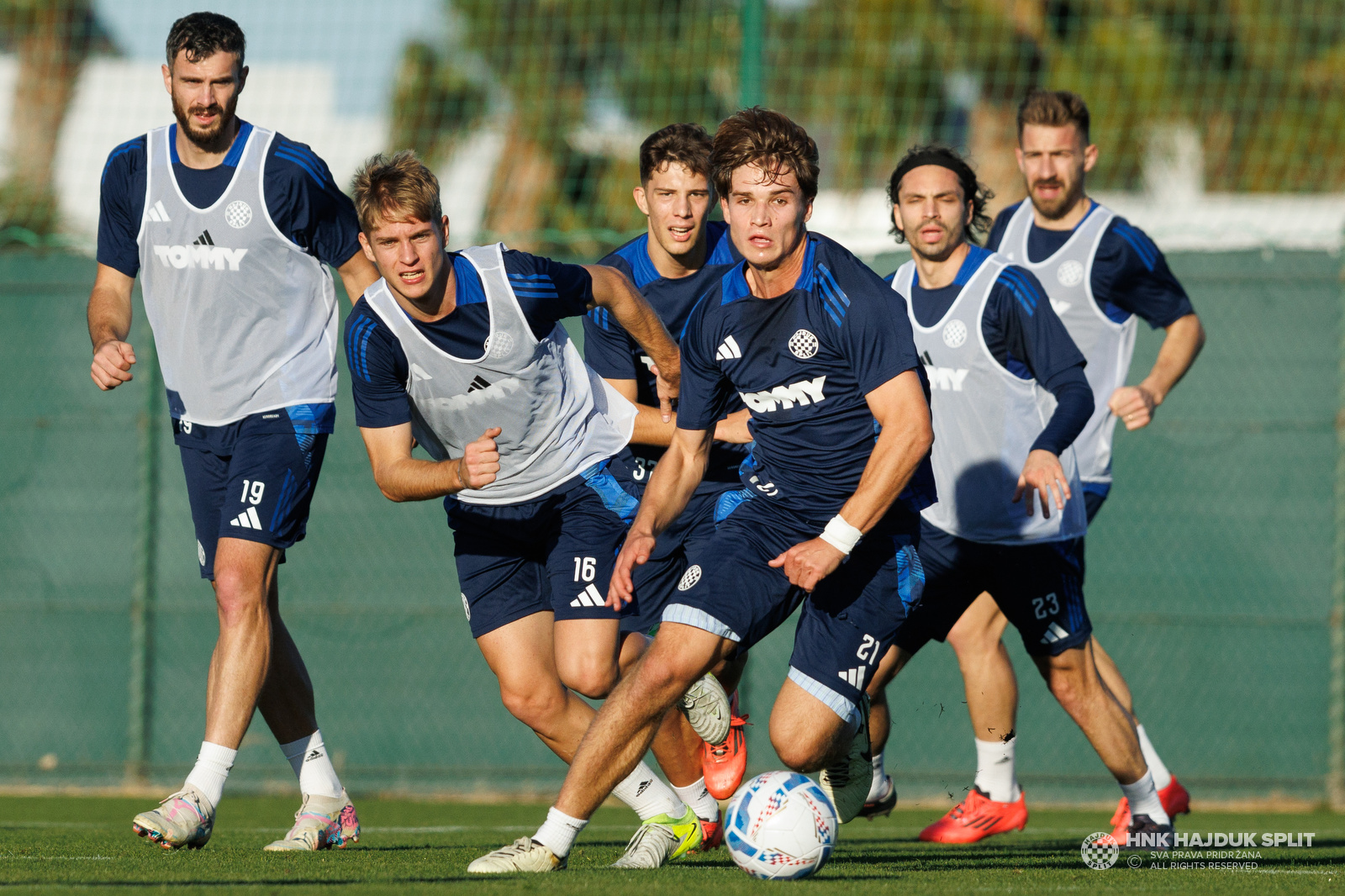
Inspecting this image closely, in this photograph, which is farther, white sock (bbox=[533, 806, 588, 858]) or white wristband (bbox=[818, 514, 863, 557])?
white wristband (bbox=[818, 514, 863, 557])

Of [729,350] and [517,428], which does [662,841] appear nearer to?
[517,428]

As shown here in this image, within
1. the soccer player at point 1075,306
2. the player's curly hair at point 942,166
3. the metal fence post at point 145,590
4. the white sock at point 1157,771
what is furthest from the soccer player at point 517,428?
the metal fence post at point 145,590

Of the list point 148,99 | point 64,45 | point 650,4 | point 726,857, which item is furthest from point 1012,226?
point 64,45

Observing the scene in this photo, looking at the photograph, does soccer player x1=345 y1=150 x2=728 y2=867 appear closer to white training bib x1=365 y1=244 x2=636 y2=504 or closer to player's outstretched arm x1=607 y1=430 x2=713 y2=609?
white training bib x1=365 y1=244 x2=636 y2=504

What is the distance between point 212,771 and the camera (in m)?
5.27

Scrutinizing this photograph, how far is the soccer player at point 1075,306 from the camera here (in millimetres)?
6941

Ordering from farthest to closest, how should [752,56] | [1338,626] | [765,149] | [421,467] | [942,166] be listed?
1. [752,56]
2. [1338,626]
3. [942,166]
4. [421,467]
5. [765,149]

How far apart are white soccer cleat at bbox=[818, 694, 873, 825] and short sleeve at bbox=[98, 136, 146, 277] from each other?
10.6 feet

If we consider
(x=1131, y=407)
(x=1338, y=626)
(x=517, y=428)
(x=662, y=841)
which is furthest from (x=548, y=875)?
(x=1338, y=626)

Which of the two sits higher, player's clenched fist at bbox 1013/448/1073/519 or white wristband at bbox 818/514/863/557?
player's clenched fist at bbox 1013/448/1073/519

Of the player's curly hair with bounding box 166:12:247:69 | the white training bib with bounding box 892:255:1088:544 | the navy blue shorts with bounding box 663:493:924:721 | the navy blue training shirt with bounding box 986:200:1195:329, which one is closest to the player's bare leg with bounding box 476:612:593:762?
the navy blue shorts with bounding box 663:493:924:721

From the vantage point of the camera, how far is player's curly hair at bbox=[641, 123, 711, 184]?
6.21m

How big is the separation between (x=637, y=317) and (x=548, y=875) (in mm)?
2079

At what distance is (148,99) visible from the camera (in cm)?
1198
